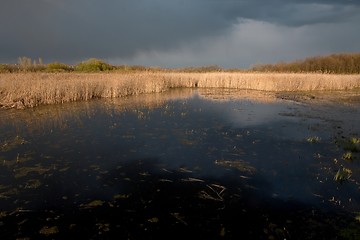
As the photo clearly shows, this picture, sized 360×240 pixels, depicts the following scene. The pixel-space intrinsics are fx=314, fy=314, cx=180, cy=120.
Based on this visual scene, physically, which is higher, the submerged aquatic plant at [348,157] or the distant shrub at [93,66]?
the distant shrub at [93,66]

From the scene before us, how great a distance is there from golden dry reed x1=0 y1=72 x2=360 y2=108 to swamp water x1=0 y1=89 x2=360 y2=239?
396 cm

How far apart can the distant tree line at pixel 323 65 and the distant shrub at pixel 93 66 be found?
2260cm

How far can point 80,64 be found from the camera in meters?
45.4

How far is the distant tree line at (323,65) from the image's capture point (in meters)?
46.8

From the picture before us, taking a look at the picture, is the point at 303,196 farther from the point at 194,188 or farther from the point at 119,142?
the point at 119,142

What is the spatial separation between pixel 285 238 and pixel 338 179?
291cm

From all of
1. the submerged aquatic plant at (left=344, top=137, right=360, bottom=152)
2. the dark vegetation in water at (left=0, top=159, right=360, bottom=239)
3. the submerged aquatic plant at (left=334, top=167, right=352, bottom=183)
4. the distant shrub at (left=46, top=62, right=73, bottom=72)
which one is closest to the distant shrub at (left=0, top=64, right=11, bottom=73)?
the distant shrub at (left=46, top=62, right=73, bottom=72)

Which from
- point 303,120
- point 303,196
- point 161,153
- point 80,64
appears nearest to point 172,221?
point 303,196

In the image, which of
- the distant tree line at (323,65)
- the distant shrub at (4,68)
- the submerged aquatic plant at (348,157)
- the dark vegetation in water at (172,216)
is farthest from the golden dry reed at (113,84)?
the distant tree line at (323,65)

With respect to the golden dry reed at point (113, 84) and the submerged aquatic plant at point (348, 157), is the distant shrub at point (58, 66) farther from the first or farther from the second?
the submerged aquatic plant at point (348, 157)

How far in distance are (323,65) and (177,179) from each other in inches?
1906

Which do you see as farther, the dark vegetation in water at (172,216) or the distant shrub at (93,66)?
the distant shrub at (93,66)

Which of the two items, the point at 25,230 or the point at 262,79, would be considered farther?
the point at 262,79

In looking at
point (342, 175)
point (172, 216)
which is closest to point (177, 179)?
point (172, 216)
